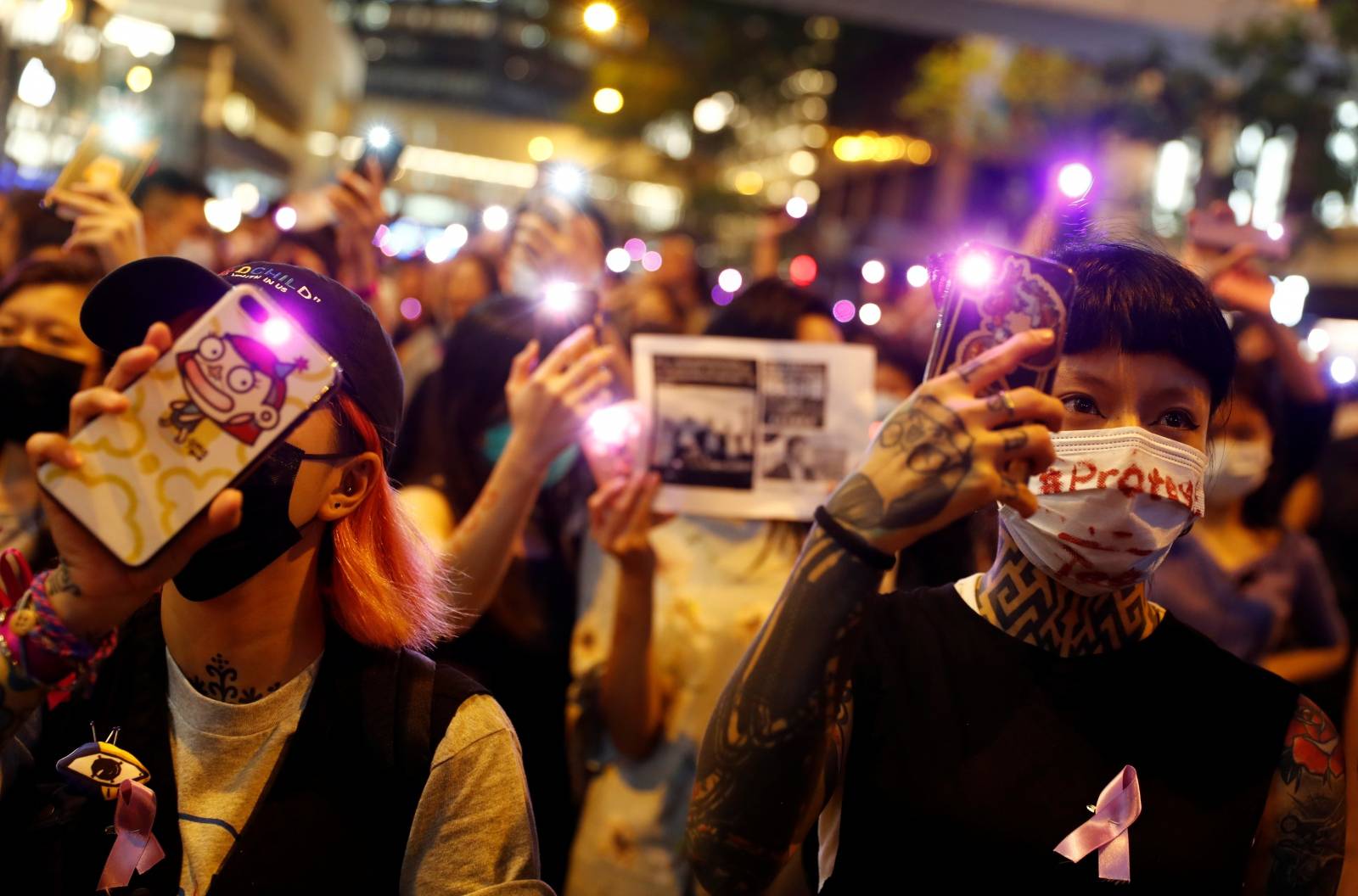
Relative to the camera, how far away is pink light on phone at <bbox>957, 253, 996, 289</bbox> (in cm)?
158

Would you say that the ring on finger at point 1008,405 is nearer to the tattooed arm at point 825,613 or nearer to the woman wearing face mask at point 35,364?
the tattooed arm at point 825,613

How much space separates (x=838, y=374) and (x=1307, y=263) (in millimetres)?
20462

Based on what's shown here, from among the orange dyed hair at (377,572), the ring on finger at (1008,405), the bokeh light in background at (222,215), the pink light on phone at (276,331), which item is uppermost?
the bokeh light in background at (222,215)

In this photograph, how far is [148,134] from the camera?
12.1 ft

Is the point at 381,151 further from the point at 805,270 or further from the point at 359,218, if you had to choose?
the point at 805,270

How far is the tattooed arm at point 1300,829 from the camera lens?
72.8 inches

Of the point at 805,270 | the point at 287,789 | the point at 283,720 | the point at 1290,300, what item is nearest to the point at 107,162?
the point at 283,720

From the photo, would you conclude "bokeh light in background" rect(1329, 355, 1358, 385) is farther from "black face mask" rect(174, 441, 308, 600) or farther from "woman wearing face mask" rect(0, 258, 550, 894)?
"black face mask" rect(174, 441, 308, 600)

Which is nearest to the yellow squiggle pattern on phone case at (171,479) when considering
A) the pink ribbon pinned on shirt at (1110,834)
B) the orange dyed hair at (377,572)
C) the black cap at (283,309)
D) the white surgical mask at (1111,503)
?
the black cap at (283,309)

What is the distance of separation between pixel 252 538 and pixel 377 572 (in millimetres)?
254

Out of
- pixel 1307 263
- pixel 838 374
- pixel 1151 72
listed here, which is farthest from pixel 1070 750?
pixel 1307 263

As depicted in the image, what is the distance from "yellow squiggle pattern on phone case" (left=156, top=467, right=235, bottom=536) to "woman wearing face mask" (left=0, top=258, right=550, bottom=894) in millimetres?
291

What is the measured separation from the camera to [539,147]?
173 ft

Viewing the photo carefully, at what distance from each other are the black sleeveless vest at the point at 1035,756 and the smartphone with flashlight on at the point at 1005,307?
0.56 m
